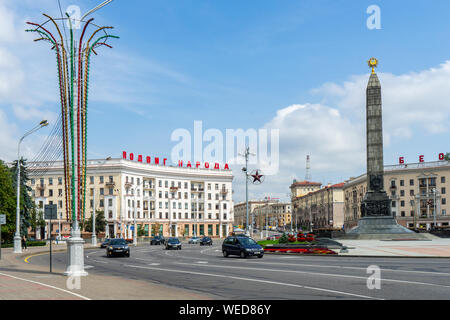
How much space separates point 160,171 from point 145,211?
10508 millimetres

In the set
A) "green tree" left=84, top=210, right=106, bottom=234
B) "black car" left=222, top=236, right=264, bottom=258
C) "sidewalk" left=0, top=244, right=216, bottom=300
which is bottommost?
"green tree" left=84, top=210, right=106, bottom=234

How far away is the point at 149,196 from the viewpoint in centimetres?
11969

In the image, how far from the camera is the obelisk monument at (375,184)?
55.3m

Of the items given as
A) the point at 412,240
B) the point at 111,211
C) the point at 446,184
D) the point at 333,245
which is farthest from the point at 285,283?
the point at 446,184

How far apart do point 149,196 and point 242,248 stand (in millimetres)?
88633

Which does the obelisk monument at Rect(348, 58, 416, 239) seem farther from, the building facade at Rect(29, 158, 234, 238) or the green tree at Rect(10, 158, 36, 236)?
the building facade at Rect(29, 158, 234, 238)

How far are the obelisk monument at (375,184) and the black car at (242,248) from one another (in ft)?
83.3

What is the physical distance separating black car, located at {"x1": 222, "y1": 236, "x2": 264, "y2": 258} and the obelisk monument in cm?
2540

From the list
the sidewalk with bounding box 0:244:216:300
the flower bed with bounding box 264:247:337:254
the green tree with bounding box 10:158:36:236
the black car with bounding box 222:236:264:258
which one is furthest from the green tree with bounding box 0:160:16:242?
the sidewalk with bounding box 0:244:216:300

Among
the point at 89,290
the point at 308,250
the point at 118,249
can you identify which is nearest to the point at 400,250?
the point at 308,250

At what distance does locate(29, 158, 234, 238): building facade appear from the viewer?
112 m

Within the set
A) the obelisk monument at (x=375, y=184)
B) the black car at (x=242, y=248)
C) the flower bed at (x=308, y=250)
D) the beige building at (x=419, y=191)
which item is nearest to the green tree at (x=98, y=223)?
the obelisk monument at (x=375, y=184)
